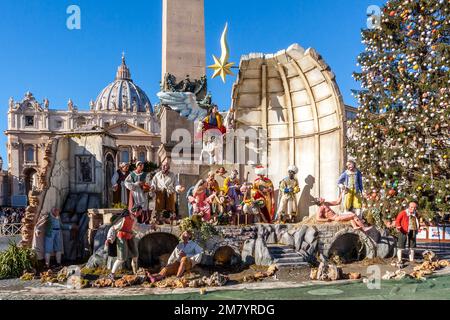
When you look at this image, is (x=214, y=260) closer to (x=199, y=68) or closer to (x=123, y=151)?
(x=199, y=68)

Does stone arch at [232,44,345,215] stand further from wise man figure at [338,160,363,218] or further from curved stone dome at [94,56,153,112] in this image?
curved stone dome at [94,56,153,112]

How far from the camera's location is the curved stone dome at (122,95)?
117188 mm

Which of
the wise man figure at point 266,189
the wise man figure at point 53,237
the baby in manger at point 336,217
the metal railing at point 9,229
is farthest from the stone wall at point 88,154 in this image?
the metal railing at point 9,229

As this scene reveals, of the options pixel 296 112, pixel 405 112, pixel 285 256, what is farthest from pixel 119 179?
pixel 405 112

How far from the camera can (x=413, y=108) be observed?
1393 centimetres

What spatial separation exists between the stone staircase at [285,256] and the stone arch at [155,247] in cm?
247

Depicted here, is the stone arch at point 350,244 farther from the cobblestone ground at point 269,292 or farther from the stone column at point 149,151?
the stone column at point 149,151

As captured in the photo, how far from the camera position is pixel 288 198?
13.6m

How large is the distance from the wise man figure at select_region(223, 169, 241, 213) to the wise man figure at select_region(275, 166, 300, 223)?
152cm

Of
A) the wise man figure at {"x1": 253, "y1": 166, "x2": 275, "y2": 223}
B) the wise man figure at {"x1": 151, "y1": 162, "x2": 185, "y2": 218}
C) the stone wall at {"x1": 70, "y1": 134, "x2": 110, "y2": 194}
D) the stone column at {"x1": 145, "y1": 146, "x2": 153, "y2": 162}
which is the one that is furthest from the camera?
the stone column at {"x1": 145, "y1": 146, "x2": 153, "y2": 162}

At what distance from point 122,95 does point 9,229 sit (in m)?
96.8

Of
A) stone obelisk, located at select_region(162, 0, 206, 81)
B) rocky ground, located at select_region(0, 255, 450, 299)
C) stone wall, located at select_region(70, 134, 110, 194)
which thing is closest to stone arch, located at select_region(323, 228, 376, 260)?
rocky ground, located at select_region(0, 255, 450, 299)

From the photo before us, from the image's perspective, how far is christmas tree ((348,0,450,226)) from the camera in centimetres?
1318

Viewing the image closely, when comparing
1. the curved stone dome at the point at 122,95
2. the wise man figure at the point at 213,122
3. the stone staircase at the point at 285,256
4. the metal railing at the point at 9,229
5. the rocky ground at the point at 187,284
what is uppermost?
the curved stone dome at the point at 122,95
